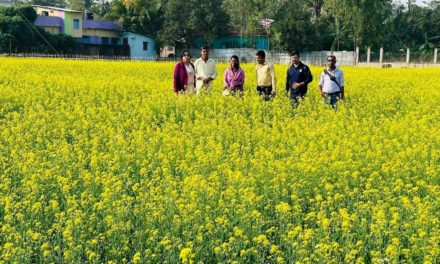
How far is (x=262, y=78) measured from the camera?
39.9 feet

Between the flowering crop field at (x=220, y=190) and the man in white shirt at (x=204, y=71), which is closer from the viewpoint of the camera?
the flowering crop field at (x=220, y=190)

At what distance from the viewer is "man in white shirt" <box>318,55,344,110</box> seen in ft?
37.9

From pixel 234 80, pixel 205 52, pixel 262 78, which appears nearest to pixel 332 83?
pixel 262 78

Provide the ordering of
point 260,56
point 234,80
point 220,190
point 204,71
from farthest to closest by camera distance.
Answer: point 234,80 < point 204,71 < point 260,56 < point 220,190

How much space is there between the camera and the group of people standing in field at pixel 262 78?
11.6m

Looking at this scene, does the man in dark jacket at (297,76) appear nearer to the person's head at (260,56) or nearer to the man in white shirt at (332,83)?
the man in white shirt at (332,83)

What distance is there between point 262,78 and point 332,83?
4.21ft

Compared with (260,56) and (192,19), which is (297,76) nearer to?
(260,56)

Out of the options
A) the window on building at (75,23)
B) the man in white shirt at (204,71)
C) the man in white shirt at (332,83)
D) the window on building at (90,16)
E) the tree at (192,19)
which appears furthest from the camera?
the window on building at (90,16)

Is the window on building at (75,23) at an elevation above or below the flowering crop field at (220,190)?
above

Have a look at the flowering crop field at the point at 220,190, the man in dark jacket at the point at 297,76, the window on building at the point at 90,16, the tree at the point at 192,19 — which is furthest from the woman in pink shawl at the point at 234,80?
the window on building at the point at 90,16

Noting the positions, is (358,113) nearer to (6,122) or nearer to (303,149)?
(303,149)

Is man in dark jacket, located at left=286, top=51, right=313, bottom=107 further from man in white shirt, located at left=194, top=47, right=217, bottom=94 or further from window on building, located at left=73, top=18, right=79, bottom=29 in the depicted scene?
window on building, located at left=73, top=18, right=79, bottom=29

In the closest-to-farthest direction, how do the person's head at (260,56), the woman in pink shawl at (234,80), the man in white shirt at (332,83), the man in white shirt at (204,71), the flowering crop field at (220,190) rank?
the flowering crop field at (220,190), the person's head at (260,56), the man in white shirt at (332,83), the man in white shirt at (204,71), the woman in pink shawl at (234,80)
